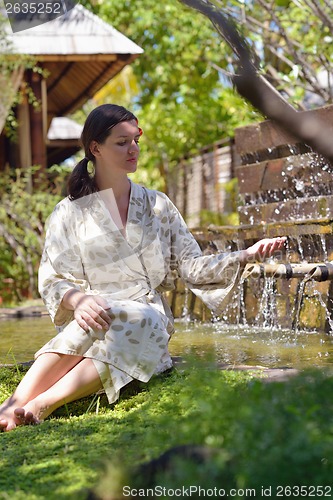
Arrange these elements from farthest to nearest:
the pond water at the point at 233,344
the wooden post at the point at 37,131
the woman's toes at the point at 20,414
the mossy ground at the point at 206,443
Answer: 1. the wooden post at the point at 37,131
2. the pond water at the point at 233,344
3. the woman's toes at the point at 20,414
4. the mossy ground at the point at 206,443

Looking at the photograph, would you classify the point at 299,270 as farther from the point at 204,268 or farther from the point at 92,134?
the point at 92,134

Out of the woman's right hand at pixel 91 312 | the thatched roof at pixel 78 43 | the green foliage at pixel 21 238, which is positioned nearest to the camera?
the woman's right hand at pixel 91 312

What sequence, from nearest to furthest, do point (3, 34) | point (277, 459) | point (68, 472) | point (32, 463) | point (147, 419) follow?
point (277, 459)
point (68, 472)
point (32, 463)
point (147, 419)
point (3, 34)

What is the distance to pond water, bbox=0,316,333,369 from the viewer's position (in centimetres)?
396

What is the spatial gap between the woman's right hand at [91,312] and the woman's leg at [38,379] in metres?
0.17

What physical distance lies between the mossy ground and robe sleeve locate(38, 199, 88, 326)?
23.7 inches

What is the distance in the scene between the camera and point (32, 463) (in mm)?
2338

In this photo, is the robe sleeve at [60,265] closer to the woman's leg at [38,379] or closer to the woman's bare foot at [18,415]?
the woman's leg at [38,379]

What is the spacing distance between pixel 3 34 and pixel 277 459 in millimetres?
Result: 8600

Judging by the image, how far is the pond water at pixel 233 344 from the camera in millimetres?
3963

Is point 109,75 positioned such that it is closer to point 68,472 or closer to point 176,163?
point 176,163

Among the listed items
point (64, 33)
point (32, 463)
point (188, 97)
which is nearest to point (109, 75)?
point (64, 33)

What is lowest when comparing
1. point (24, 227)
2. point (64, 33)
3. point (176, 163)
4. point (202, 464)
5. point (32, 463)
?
point (32, 463)

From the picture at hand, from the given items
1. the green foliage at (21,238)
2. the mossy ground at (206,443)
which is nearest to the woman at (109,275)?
the mossy ground at (206,443)
